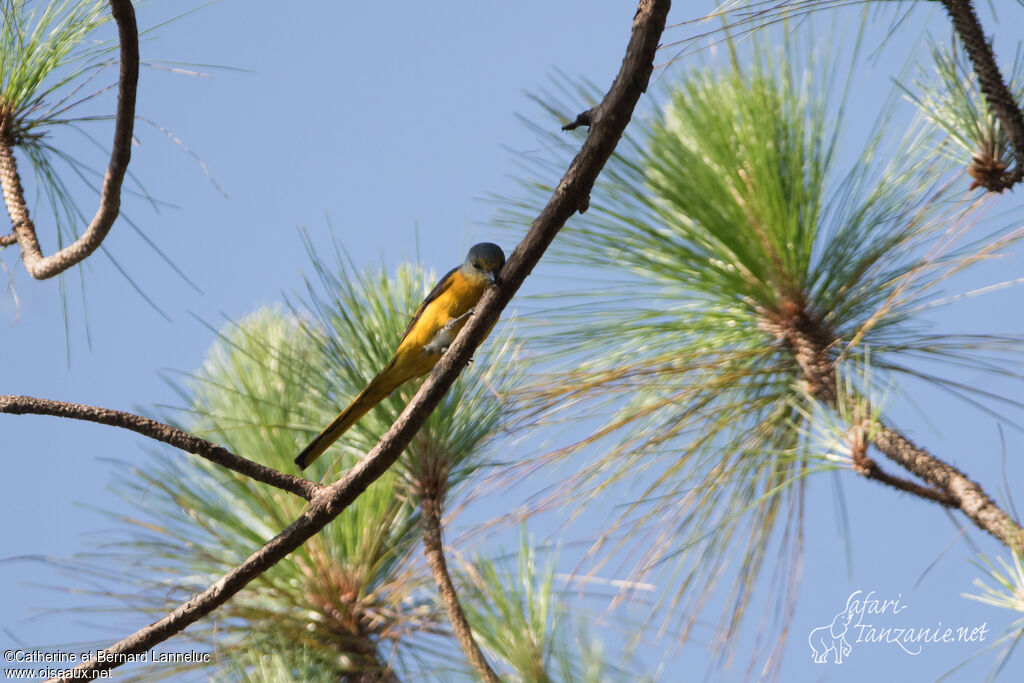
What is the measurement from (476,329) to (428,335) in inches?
45.7

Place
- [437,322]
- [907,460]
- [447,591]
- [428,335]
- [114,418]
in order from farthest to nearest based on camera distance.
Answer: [437,322], [428,335], [447,591], [907,460], [114,418]

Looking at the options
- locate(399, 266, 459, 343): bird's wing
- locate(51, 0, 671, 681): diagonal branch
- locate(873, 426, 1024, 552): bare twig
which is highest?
locate(399, 266, 459, 343): bird's wing

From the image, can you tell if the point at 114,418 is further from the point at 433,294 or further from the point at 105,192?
the point at 433,294

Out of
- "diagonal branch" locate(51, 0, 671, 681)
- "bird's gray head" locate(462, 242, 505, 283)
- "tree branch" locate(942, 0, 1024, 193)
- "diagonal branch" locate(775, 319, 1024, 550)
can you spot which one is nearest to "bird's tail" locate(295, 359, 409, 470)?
"bird's gray head" locate(462, 242, 505, 283)

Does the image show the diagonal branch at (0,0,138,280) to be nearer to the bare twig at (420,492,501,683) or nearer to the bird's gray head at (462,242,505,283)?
the bare twig at (420,492,501,683)

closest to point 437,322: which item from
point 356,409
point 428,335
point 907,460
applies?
point 428,335

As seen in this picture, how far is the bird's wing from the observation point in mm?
3167

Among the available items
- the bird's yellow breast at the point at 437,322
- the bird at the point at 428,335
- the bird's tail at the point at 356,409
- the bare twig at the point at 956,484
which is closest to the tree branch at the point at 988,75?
the bare twig at the point at 956,484

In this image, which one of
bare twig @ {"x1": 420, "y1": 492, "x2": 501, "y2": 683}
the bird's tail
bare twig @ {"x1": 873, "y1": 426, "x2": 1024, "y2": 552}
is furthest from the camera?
the bird's tail

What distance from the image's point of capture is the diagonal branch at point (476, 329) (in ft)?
6.11

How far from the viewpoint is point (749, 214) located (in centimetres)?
266

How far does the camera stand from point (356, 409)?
9.66ft

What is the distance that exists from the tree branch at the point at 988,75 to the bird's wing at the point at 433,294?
1.74m

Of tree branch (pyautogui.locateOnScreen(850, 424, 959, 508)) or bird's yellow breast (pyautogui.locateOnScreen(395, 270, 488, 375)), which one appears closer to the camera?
tree branch (pyautogui.locateOnScreen(850, 424, 959, 508))
